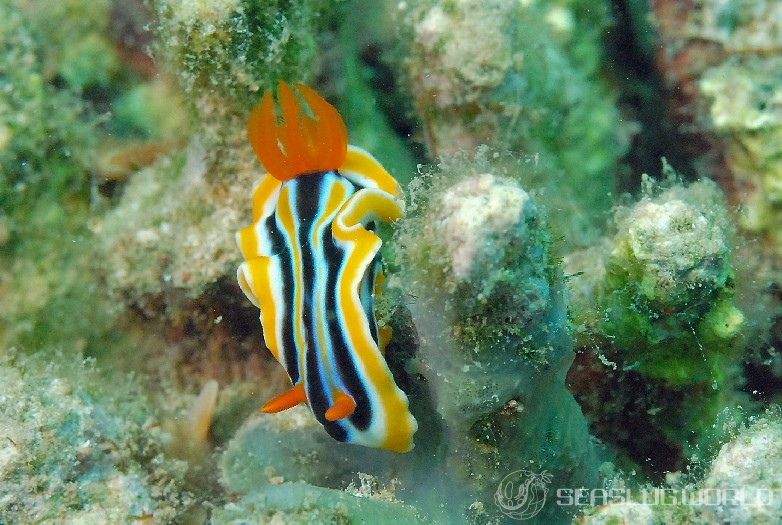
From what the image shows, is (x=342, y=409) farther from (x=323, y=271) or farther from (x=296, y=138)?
(x=296, y=138)

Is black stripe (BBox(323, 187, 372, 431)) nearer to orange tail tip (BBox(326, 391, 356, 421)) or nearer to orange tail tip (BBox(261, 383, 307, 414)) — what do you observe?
orange tail tip (BBox(326, 391, 356, 421))

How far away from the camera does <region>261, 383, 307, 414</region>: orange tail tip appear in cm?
239

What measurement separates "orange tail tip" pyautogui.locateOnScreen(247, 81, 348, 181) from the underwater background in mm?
358

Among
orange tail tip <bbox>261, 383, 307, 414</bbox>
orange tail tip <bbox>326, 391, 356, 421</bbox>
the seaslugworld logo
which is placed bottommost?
the seaslugworld logo

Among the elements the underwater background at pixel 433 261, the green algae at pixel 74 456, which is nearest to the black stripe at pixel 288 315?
the underwater background at pixel 433 261

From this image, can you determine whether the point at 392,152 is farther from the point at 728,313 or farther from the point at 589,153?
the point at 728,313

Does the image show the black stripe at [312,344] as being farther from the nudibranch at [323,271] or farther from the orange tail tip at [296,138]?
the orange tail tip at [296,138]

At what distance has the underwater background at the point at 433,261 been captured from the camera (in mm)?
1828

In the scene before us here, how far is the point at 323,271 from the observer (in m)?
2.44

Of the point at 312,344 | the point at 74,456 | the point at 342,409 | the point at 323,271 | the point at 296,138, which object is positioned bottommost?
the point at 74,456

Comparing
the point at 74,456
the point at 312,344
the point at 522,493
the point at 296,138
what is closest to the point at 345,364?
the point at 312,344

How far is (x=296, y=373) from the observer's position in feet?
8.21

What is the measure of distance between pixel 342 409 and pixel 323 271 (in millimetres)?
529

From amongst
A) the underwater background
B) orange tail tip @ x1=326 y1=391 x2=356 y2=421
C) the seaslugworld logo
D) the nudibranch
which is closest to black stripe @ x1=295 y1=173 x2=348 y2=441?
the nudibranch
